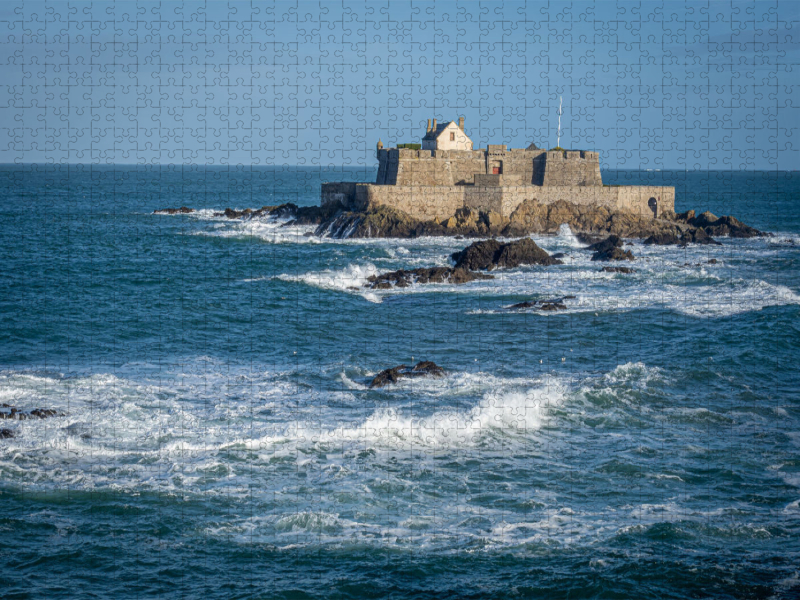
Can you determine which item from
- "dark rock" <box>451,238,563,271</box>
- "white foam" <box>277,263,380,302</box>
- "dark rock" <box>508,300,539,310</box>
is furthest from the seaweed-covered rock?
"dark rock" <box>508,300,539,310</box>

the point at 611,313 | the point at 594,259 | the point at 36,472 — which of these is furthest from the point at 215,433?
the point at 594,259

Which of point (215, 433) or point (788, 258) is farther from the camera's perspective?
point (788, 258)

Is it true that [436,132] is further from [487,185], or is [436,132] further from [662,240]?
[662,240]

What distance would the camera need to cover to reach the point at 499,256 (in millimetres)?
41719

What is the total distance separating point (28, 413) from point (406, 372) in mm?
9242

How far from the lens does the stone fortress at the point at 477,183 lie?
5394 cm

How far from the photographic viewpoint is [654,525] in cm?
1362

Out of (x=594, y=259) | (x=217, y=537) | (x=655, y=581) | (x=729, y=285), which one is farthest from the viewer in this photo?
(x=594, y=259)

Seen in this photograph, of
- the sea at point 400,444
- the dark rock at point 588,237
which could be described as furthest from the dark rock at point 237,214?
the sea at point 400,444

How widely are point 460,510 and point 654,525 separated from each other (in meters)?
3.19

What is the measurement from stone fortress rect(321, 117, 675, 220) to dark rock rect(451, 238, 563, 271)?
1135 cm

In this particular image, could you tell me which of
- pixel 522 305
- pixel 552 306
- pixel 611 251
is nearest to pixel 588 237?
pixel 611 251

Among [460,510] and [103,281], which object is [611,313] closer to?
[460,510]

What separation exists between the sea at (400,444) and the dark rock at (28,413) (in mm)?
286
